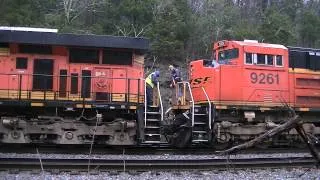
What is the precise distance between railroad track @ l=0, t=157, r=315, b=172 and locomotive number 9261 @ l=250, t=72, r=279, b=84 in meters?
4.69

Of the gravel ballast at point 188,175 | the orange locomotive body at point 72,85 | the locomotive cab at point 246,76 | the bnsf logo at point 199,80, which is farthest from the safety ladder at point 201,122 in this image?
the gravel ballast at point 188,175

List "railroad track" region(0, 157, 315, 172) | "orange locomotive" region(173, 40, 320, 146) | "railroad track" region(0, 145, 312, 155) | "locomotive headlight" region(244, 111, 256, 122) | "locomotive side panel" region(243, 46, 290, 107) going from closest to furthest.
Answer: "railroad track" region(0, 157, 315, 172)
"railroad track" region(0, 145, 312, 155)
"orange locomotive" region(173, 40, 320, 146)
"locomotive headlight" region(244, 111, 256, 122)
"locomotive side panel" region(243, 46, 290, 107)

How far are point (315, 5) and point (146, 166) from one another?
148 feet

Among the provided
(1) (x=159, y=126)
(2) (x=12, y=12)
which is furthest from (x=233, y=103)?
(2) (x=12, y=12)

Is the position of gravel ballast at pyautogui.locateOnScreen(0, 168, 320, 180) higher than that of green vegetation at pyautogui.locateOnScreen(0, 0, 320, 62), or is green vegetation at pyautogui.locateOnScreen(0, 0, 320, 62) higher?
green vegetation at pyautogui.locateOnScreen(0, 0, 320, 62)

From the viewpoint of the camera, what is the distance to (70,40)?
519 inches

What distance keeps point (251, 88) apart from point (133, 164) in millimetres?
A: 6392

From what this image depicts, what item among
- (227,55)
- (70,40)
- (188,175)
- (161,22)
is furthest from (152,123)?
(161,22)

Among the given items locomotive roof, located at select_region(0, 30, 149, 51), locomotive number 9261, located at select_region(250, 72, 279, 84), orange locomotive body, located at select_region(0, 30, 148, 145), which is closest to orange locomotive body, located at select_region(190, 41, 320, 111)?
locomotive number 9261, located at select_region(250, 72, 279, 84)

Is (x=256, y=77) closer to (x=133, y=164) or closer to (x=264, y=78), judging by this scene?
(x=264, y=78)

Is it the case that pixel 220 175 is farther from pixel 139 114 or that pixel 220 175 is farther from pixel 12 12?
pixel 12 12

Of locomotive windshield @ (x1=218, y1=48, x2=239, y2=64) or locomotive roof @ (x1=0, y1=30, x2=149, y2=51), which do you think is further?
locomotive windshield @ (x1=218, y1=48, x2=239, y2=64)

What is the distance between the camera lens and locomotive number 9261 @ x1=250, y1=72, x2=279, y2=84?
579 inches

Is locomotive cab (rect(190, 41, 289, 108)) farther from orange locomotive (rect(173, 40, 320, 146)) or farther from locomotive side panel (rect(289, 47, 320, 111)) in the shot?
locomotive side panel (rect(289, 47, 320, 111))
